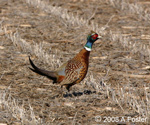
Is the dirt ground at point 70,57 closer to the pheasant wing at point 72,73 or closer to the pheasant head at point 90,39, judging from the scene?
the pheasant wing at point 72,73

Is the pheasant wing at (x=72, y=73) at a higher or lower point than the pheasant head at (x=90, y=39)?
lower

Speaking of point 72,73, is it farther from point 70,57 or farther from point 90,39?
point 70,57

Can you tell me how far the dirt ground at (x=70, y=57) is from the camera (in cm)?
511

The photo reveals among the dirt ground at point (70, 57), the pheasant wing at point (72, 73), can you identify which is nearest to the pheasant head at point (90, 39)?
the pheasant wing at point (72, 73)

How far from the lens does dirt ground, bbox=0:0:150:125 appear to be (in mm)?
5109

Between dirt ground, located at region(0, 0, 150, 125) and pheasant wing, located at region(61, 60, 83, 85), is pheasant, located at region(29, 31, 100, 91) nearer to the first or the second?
pheasant wing, located at region(61, 60, 83, 85)

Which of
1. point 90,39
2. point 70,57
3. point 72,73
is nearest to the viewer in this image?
point 72,73

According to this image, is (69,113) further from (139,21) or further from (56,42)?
(139,21)

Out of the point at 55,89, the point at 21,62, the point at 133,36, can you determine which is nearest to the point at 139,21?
the point at 133,36

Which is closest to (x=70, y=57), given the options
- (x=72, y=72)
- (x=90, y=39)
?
(x=90, y=39)

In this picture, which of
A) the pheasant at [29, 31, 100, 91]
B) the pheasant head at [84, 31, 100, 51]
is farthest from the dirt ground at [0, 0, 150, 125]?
the pheasant head at [84, 31, 100, 51]

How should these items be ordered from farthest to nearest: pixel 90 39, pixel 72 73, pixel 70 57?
1. pixel 70 57
2. pixel 90 39
3. pixel 72 73

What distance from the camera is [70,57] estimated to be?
7.83m

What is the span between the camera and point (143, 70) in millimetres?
7012
